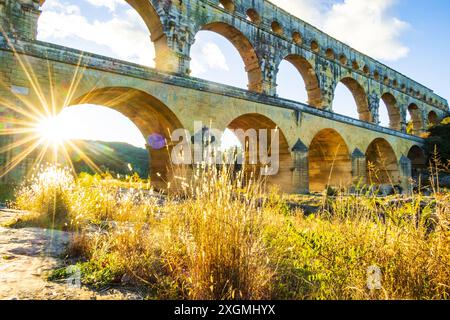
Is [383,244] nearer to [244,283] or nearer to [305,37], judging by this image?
[244,283]

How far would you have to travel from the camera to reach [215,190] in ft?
8.19

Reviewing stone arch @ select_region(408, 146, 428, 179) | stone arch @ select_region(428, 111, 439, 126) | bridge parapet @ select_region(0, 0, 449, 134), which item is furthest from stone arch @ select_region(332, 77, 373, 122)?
stone arch @ select_region(428, 111, 439, 126)

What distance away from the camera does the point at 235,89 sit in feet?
41.1

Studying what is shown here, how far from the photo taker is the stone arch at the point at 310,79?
1923 cm

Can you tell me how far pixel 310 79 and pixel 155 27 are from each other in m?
10.8

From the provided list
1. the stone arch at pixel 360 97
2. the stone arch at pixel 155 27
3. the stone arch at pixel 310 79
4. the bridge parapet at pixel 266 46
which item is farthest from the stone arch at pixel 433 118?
the stone arch at pixel 155 27

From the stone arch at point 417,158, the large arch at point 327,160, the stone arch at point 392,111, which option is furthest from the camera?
the stone arch at point 392,111

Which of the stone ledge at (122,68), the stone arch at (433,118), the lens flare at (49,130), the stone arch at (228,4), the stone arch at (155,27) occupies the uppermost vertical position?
the stone arch at (228,4)

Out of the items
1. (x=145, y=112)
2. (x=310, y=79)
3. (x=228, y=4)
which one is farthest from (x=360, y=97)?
(x=145, y=112)

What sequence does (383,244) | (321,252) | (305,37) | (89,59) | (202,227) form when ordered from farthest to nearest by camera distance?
1. (305,37)
2. (89,59)
3. (321,252)
4. (383,244)
5. (202,227)

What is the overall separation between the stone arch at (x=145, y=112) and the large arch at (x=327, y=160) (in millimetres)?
9692

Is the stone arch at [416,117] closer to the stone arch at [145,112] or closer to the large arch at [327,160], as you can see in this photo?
the large arch at [327,160]

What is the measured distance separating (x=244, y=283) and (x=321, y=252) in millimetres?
1275
